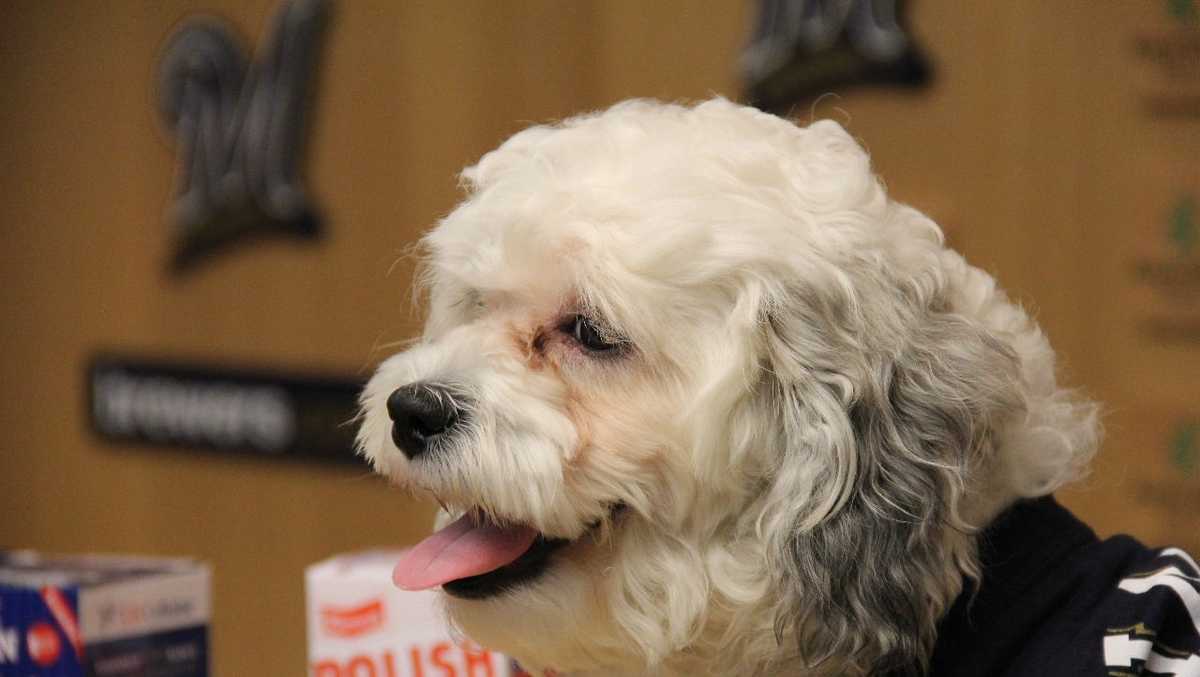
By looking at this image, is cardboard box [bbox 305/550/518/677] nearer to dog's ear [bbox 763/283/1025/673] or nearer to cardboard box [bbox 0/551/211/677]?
cardboard box [bbox 0/551/211/677]

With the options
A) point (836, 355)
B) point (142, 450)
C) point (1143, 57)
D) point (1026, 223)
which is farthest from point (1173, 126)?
point (142, 450)

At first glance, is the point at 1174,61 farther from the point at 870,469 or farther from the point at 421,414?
the point at 421,414

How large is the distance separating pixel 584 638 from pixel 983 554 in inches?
15.9

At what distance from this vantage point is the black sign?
12.7 feet

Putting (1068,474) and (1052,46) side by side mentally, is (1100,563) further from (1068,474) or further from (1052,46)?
(1052,46)

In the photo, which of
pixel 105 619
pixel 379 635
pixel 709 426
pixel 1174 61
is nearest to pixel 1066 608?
pixel 709 426

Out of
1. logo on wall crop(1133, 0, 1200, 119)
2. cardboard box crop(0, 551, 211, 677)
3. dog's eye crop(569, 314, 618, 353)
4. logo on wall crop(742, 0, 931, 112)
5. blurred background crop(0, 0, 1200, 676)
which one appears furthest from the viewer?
logo on wall crop(742, 0, 931, 112)

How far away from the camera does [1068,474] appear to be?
1547mm

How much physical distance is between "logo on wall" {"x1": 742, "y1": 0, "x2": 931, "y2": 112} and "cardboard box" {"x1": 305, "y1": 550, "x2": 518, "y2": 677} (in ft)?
5.51

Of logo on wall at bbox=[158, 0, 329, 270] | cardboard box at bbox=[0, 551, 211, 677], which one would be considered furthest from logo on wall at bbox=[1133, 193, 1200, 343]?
logo on wall at bbox=[158, 0, 329, 270]

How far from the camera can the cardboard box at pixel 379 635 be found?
1732 millimetres

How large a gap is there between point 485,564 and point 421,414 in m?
0.17

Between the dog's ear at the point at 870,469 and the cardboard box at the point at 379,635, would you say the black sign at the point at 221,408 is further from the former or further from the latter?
the dog's ear at the point at 870,469

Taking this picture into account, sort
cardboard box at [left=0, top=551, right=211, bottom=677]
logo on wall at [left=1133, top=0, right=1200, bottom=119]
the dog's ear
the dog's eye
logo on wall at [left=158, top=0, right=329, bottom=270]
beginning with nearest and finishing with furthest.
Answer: the dog's ear < the dog's eye < cardboard box at [left=0, top=551, right=211, bottom=677] < logo on wall at [left=1133, top=0, right=1200, bottom=119] < logo on wall at [left=158, top=0, right=329, bottom=270]
